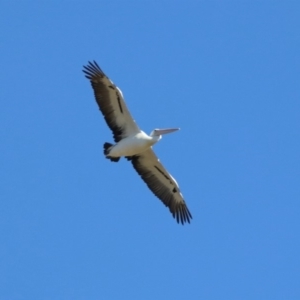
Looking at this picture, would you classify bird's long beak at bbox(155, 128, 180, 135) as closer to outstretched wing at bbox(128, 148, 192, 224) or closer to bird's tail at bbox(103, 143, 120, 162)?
outstretched wing at bbox(128, 148, 192, 224)

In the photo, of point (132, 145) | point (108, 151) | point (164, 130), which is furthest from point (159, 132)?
point (108, 151)

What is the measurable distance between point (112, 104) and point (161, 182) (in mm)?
2693

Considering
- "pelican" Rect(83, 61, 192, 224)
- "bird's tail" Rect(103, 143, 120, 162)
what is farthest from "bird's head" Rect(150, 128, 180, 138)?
"bird's tail" Rect(103, 143, 120, 162)

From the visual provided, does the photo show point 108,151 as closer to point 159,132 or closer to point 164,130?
point 159,132

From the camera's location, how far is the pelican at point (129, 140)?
93.8ft

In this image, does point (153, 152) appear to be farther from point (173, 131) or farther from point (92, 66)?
point (92, 66)

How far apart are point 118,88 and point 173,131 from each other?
7.64 ft

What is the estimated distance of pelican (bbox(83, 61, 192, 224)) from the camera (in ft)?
93.8

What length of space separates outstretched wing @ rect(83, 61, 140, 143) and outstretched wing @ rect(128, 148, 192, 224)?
33.1 inches

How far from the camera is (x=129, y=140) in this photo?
28797mm

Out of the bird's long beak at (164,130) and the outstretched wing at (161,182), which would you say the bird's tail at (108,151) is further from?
the bird's long beak at (164,130)

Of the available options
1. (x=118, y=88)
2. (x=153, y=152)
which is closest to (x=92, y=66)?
(x=118, y=88)

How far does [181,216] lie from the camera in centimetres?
3042

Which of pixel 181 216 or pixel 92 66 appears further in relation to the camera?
pixel 181 216
